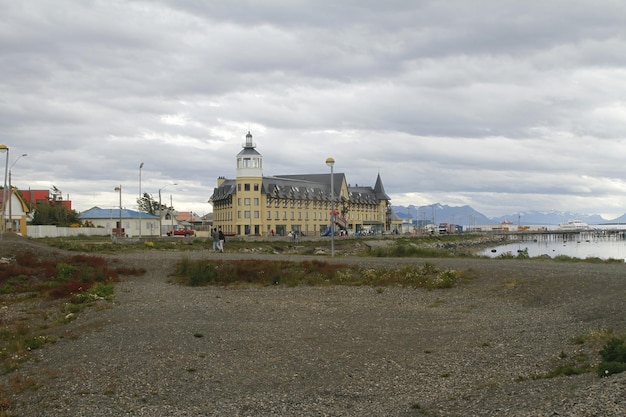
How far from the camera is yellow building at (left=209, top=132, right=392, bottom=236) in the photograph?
323 ft

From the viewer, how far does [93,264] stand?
1328 inches

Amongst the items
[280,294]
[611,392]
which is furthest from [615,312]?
[280,294]

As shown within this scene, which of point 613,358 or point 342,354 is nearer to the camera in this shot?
point 613,358

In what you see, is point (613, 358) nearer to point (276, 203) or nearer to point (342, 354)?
point (342, 354)

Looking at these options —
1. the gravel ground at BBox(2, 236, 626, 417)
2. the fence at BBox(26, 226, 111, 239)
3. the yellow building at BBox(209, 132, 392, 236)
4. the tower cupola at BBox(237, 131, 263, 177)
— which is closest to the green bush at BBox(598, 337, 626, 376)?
the gravel ground at BBox(2, 236, 626, 417)

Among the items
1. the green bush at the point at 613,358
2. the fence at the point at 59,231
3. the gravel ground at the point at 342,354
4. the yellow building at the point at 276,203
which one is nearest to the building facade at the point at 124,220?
the fence at the point at 59,231

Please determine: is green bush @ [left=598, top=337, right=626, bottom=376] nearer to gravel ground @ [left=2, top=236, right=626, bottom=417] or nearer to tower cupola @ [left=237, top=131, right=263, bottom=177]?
gravel ground @ [left=2, top=236, right=626, bottom=417]

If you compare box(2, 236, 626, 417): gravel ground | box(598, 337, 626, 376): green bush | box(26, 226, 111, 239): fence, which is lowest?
box(2, 236, 626, 417): gravel ground

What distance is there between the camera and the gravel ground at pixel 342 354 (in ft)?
38.0

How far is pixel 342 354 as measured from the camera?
15.9m

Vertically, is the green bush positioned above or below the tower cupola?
below

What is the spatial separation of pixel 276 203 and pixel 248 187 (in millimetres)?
6977

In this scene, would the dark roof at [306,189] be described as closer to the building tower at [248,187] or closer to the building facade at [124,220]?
the building tower at [248,187]

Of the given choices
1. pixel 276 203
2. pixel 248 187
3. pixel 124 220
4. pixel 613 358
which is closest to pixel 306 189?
pixel 276 203
